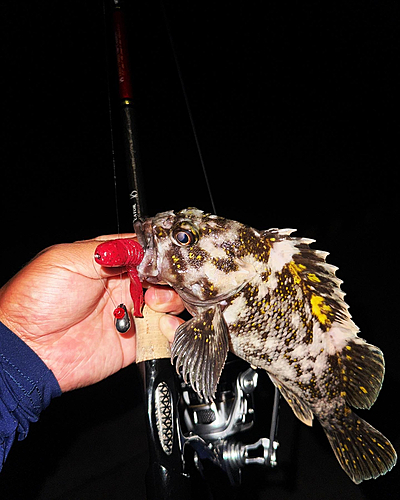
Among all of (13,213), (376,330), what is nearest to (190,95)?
(13,213)

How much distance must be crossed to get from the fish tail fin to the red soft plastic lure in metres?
0.93

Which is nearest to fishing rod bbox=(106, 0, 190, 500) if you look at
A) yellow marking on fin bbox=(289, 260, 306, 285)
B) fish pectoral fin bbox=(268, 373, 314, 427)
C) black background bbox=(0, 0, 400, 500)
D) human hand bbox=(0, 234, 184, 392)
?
human hand bbox=(0, 234, 184, 392)

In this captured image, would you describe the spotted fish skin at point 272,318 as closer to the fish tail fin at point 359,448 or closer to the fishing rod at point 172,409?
the fish tail fin at point 359,448

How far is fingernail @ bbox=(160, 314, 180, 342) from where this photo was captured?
5.05 ft

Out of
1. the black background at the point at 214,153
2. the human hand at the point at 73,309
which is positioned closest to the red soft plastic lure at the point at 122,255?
the human hand at the point at 73,309

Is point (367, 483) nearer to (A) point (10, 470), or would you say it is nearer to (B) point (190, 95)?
(A) point (10, 470)

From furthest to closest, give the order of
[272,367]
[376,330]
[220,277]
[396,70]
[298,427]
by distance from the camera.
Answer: [396,70], [376,330], [298,427], [272,367], [220,277]

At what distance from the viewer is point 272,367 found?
4.63 feet

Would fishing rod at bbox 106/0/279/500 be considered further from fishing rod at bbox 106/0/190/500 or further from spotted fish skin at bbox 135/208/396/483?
spotted fish skin at bbox 135/208/396/483

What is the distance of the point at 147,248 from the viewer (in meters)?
1.25

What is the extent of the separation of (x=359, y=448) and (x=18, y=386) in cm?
135

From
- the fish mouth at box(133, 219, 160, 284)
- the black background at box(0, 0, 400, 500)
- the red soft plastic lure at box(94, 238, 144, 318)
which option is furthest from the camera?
the black background at box(0, 0, 400, 500)

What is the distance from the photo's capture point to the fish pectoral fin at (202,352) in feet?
4.16

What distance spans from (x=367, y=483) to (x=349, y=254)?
8.76ft
